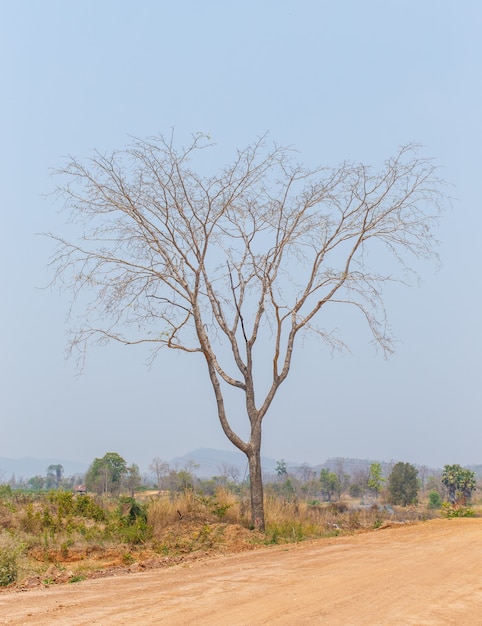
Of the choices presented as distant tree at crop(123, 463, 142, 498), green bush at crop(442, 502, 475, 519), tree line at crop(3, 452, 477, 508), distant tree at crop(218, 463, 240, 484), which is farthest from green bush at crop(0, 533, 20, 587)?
distant tree at crop(123, 463, 142, 498)

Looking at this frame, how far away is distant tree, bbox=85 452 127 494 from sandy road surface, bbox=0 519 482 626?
4194 cm

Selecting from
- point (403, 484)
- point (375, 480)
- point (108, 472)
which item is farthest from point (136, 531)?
point (375, 480)

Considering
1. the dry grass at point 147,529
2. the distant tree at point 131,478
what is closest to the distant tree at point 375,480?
the distant tree at point 131,478

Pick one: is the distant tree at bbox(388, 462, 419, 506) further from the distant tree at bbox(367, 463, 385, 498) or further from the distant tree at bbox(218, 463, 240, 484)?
the distant tree at bbox(218, 463, 240, 484)

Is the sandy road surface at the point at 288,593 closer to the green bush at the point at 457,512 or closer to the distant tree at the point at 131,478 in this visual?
the green bush at the point at 457,512

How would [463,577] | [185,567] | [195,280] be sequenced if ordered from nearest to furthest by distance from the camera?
[463,577]
[185,567]
[195,280]

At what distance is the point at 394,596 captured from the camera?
314 inches

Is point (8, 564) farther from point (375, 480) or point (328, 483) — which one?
point (328, 483)

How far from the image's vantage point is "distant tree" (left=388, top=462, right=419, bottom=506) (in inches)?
1921

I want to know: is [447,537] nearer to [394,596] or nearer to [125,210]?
[394,596]

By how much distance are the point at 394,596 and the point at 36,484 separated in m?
84.7

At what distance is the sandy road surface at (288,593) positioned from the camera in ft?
23.2

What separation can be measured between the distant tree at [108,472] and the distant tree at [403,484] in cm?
2052

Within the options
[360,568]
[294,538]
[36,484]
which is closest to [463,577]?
[360,568]
